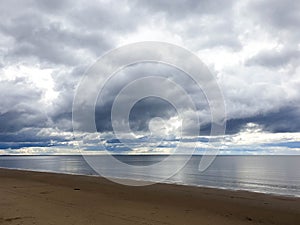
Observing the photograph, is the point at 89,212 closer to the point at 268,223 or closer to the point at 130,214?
the point at 130,214

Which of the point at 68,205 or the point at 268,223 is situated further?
the point at 68,205

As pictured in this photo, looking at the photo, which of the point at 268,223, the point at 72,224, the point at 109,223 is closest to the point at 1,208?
the point at 72,224

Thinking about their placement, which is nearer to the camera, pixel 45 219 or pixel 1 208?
pixel 45 219

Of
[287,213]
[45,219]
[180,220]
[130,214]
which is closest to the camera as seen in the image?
[45,219]

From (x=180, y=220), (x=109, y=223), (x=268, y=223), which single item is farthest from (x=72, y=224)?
(x=268, y=223)

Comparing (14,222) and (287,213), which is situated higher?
(14,222)

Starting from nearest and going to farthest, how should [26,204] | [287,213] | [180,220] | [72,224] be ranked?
[72,224] → [180,220] → [26,204] → [287,213]

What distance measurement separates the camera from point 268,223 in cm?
1376

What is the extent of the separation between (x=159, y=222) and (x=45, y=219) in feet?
16.4

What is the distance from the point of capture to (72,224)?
11.2 metres

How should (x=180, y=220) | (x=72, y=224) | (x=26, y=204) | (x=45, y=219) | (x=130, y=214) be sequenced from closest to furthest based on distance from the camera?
(x=72, y=224), (x=45, y=219), (x=180, y=220), (x=130, y=214), (x=26, y=204)

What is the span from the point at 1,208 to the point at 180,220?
30.3ft

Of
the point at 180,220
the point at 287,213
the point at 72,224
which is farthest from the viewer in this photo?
the point at 287,213

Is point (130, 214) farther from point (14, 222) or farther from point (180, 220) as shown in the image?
point (14, 222)
